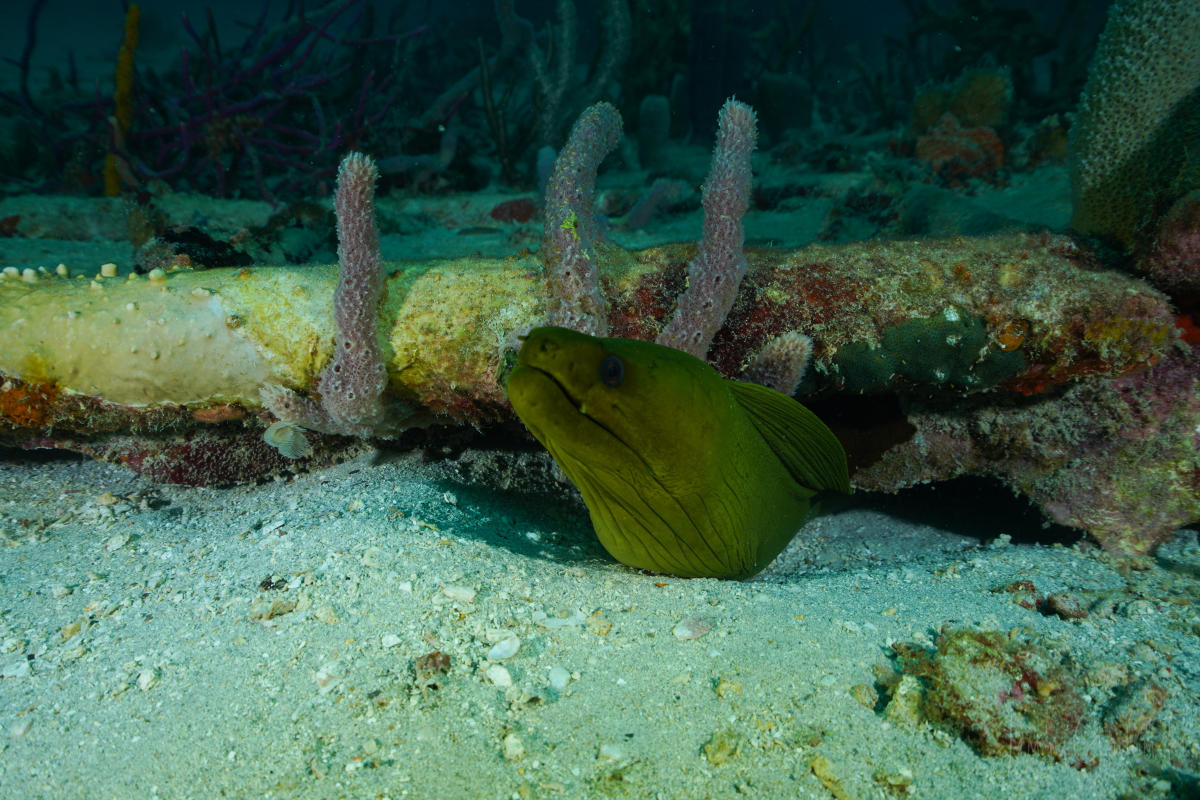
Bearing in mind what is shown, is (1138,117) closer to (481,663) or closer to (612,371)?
(612,371)

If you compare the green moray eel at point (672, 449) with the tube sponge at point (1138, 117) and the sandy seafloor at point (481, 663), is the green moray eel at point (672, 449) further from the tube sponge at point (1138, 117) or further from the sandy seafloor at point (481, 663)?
the tube sponge at point (1138, 117)

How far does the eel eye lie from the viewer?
1.41m

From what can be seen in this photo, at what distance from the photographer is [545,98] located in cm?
780

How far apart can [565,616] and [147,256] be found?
9.64 feet

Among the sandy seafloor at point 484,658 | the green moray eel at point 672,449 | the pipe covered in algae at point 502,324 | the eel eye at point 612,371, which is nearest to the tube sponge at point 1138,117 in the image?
the pipe covered in algae at point 502,324

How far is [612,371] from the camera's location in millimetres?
1421

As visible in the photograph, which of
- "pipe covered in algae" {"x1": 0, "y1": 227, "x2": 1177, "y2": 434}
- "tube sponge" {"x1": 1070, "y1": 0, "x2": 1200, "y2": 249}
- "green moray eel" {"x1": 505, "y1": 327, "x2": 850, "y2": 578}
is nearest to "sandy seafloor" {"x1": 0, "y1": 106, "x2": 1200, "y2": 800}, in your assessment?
"green moray eel" {"x1": 505, "y1": 327, "x2": 850, "y2": 578}

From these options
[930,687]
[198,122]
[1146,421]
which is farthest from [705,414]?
[198,122]

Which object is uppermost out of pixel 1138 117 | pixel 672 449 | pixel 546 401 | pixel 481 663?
pixel 1138 117

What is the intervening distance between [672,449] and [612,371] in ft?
1.06

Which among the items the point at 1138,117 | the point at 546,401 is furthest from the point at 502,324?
the point at 1138,117

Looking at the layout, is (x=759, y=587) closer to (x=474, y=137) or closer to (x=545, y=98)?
(x=545, y=98)

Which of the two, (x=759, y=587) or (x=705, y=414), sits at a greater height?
(x=705, y=414)

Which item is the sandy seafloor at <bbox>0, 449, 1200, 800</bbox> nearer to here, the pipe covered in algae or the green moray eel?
the green moray eel
